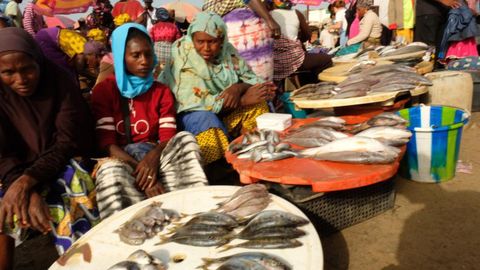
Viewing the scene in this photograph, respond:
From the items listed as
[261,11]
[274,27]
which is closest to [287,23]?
[274,27]

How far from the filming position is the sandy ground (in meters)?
2.41

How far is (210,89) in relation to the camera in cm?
391

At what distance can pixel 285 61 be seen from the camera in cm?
550

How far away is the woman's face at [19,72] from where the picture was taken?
7.81 ft

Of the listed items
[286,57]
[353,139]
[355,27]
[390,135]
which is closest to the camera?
[353,139]

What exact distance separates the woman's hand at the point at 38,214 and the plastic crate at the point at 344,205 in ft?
5.33

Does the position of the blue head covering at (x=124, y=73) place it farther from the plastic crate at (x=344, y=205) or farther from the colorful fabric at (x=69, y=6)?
the colorful fabric at (x=69, y=6)

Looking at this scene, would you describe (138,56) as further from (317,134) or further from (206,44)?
(317,134)

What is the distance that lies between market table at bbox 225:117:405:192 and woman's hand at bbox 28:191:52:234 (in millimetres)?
1396

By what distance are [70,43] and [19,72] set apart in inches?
90.0

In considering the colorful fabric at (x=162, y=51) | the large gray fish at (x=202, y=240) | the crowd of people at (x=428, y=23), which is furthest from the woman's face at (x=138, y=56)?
the crowd of people at (x=428, y=23)

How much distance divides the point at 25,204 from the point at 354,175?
223cm

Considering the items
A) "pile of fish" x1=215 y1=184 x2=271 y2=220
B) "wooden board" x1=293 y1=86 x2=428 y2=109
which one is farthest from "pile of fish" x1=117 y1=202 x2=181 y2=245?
"wooden board" x1=293 y1=86 x2=428 y2=109

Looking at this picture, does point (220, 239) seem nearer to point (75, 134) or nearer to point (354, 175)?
point (354, 175)
